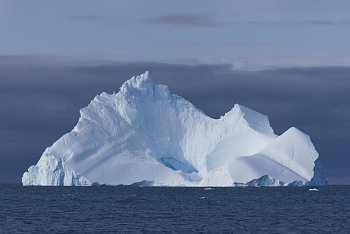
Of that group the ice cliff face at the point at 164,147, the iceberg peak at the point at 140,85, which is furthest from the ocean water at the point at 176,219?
the iceberg peak at the point at 140,85

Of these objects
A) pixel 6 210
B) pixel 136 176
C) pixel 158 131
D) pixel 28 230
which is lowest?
pixel 28 230

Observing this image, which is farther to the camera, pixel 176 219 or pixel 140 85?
pixel 140 85

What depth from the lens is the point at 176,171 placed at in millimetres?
98000

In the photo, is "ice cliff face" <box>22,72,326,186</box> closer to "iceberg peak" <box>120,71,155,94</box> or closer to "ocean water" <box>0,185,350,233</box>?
"iceberg peak" <box>120,71,155,94</box>

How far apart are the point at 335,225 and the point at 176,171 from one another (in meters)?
50.7

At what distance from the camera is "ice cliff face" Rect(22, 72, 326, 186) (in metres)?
93.7

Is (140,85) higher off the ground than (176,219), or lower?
higher

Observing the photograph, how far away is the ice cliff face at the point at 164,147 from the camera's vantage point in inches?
3688

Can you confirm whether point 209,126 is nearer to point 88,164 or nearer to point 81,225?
point 88,164

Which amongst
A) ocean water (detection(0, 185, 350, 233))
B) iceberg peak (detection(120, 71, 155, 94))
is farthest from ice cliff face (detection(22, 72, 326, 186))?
ocean water (detection(0, 185, 350, 233))

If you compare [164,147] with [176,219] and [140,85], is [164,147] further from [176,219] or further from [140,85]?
[176,219]

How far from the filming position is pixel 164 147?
10350cm

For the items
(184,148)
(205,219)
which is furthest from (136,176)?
(205,219)

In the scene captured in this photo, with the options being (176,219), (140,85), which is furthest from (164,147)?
(176,219)
